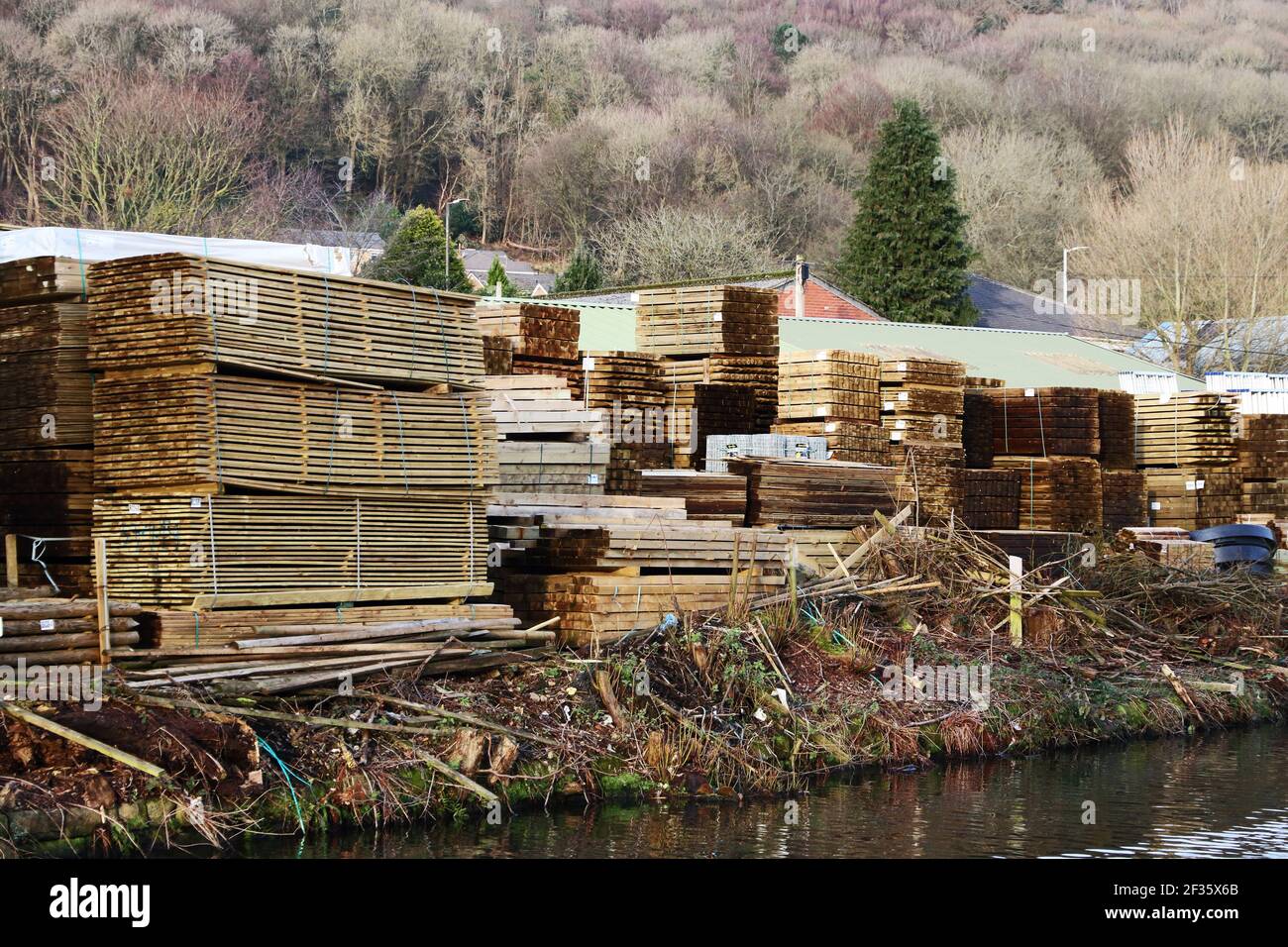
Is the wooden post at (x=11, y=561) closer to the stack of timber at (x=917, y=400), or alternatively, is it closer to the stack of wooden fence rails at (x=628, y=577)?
the stack of wooden fence rails at (x=628, y=577)

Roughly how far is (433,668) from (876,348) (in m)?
21.2

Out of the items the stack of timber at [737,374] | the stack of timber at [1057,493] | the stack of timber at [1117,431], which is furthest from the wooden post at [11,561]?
the stack of timber at [1117,431]

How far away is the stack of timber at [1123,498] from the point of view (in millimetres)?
26688

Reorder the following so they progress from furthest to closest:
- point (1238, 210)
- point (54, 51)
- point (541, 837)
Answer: point (54, 51) < point (1238, 210) < point (541, 837)

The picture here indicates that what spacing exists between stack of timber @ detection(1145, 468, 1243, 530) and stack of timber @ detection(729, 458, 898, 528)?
8827 millimetres

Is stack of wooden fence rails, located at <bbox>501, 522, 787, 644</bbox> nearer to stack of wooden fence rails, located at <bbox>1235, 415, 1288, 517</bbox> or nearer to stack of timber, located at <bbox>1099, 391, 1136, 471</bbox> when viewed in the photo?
stack of timber, located at <bbox>1099, 391, 1136, 471</bbox>

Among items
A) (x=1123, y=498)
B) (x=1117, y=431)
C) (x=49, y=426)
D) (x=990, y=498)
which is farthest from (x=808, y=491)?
(x=49, y=426)

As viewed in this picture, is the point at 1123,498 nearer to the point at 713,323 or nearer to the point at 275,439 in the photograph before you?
the point at 713,323

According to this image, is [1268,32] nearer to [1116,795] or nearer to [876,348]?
[876,348]

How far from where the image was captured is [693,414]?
22.9 m

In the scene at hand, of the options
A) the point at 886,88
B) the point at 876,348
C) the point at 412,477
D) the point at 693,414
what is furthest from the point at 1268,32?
the point at 412,477

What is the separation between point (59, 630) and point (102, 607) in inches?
14.5

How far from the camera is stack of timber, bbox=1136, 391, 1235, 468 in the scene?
28.3m

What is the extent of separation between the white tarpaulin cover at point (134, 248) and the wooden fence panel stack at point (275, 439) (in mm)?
1279
